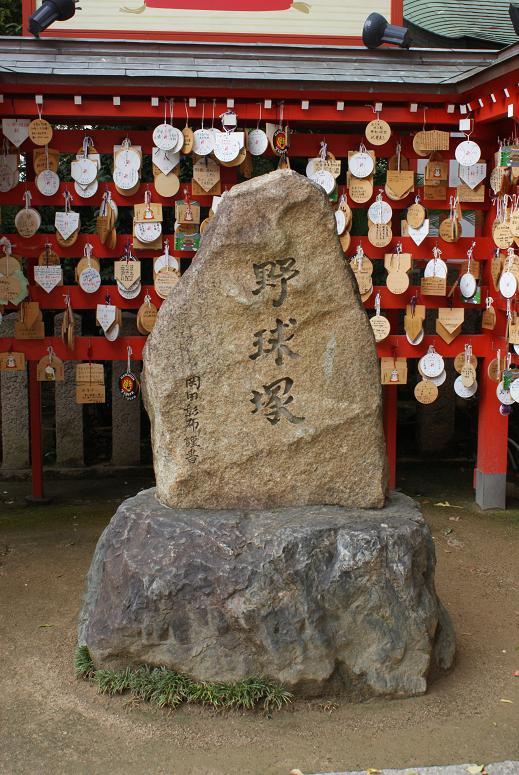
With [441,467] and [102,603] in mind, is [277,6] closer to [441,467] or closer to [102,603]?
[441,467]

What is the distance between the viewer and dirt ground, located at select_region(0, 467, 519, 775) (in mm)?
3668

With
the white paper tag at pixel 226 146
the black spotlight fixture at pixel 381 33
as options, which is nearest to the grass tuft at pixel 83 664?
the white paper tag at pixel 226 146

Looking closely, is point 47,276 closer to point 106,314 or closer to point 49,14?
point 106,314

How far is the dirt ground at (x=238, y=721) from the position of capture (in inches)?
144

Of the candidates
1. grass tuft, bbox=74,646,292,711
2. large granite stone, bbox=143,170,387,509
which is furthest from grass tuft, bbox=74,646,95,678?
Answer: large granite stone, bbox=143,170,387,509

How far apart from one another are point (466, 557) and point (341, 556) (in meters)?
2.43

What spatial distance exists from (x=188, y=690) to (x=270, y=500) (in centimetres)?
97

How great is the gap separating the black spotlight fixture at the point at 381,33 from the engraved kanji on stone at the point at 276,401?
362cm

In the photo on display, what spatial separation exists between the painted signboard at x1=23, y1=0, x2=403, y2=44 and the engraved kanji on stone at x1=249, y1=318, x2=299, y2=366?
3.96 metres

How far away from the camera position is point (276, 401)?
434 centimetres

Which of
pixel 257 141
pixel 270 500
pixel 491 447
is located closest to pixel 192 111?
pixel 257 141

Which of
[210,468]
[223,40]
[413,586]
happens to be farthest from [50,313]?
[413,586]

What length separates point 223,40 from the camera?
7328mm

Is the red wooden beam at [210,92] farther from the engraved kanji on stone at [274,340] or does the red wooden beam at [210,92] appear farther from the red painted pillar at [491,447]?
the engraved kanji on stone at [274,340]
